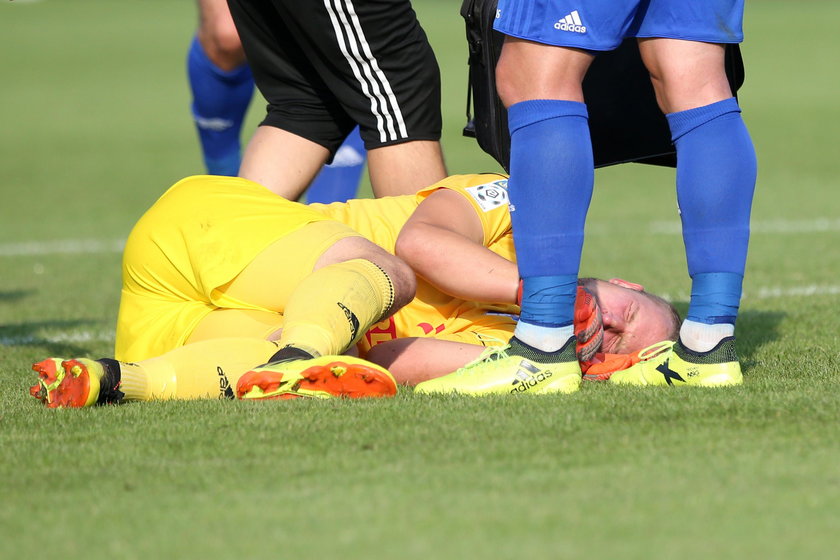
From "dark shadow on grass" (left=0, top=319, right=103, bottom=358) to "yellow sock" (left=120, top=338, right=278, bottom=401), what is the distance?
1.11 metres

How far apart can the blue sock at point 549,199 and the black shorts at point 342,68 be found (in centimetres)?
103

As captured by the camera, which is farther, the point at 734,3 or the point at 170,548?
the point at 734,3

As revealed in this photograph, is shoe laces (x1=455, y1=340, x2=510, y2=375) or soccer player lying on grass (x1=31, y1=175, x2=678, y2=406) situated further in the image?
shoe laces (x1=455, y1=340, x2=510, y2=375)

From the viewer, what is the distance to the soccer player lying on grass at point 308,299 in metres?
2.78

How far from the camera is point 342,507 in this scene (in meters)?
1.93

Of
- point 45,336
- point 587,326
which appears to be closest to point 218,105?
point 45,336

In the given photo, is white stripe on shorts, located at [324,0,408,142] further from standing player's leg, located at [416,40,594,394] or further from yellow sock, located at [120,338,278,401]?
yellow sock, located at [120,338,278,401]

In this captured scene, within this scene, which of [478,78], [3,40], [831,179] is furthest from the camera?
[3,40]

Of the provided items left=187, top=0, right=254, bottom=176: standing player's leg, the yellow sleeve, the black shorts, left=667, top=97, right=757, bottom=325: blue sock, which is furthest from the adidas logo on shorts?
left=187, top=0, right=254, bottom=176: standing player's leg

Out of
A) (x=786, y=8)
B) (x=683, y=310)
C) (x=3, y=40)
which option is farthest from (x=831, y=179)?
(x=786, y=8)

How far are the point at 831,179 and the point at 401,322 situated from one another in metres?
7.86

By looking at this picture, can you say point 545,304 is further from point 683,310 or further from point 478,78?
point 683,310

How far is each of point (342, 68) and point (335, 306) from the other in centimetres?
120

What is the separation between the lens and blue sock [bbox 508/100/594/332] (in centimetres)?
278
